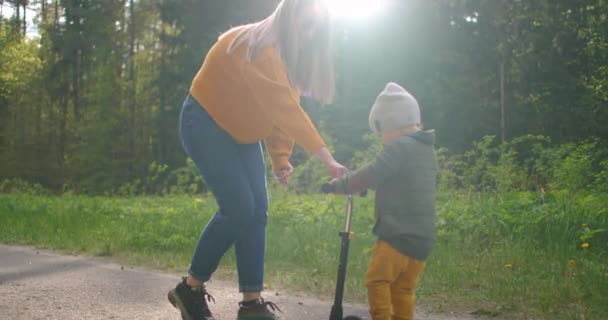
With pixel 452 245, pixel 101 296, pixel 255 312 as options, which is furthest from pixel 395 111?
pixel 452 245

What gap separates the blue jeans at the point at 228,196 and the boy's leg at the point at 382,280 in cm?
67

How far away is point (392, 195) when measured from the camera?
9.80 feet

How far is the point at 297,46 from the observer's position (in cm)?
305

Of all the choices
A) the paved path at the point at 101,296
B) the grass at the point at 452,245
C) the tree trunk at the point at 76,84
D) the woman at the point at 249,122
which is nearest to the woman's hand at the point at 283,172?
the woman at the point at 249,122

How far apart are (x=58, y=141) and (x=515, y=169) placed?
3007 centimetres

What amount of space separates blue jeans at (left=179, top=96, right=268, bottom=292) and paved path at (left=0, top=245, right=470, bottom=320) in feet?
1.61

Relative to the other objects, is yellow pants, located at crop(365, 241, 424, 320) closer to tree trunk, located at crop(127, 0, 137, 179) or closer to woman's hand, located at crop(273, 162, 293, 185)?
woman's hand, located at crop(273, 162, 293, 185)

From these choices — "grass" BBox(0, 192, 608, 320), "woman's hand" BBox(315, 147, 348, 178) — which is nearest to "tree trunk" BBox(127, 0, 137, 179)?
"grass" BBox(0, 192, 608, 320)

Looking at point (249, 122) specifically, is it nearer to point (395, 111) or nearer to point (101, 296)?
point (395, 111)

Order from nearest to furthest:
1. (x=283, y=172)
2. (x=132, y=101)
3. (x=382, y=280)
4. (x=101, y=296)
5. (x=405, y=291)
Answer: (x=382, y=280) → (x=405, y=291) → (x=283, y=172) → (x=101, y=296) → (x=132, y=101)

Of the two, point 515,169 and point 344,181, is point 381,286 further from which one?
point 515,169

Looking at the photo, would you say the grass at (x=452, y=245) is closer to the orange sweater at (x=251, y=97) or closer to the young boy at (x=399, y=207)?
the young boy at (x=399, y=207)

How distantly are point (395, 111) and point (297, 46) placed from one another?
22.2 inches

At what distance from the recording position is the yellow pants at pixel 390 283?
285 centimetres
